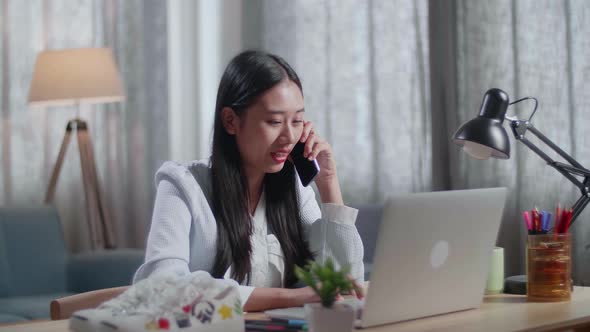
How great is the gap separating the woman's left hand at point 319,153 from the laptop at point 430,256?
0.48 m

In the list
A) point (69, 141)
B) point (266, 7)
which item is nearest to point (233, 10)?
point (266, 7)

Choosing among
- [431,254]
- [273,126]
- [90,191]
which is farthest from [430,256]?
[90,191]

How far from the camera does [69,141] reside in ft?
14.3

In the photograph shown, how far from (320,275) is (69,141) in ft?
11.0

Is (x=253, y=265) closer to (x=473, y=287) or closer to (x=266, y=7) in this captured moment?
(x=473, y=287)

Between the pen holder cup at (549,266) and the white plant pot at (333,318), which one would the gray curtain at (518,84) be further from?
the white plant pot at (333,318)

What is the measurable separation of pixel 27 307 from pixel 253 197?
170 centimetres

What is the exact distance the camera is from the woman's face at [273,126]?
6.01ft

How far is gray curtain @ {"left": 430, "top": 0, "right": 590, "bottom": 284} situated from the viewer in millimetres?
3352

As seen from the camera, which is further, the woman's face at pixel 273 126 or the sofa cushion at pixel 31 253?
the sofa cushion at pixel 31 253

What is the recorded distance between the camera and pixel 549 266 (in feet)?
5.47

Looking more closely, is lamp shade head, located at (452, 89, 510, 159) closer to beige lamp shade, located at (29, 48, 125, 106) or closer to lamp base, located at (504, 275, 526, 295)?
lamp base, located at (504, 275, 526, 295)

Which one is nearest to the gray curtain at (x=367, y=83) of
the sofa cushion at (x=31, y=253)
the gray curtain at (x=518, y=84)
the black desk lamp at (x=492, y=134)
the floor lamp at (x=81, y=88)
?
the gray curtain at (x=518, y=84)

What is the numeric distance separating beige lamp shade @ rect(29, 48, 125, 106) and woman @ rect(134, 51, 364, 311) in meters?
2.26
